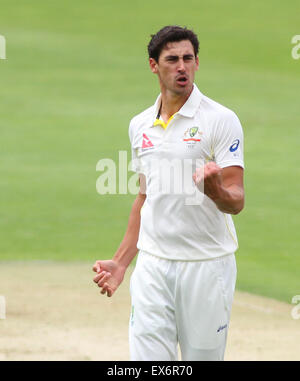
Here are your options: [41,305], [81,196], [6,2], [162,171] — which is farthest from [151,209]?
[6,2]

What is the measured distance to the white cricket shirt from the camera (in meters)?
4.95

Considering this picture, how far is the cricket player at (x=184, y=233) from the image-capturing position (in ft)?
16.3

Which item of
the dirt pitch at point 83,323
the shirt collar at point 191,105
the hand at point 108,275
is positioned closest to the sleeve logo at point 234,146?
the shirt collar at point 191,105

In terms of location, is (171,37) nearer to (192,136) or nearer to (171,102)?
(171,102)

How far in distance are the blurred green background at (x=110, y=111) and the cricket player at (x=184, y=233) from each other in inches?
175

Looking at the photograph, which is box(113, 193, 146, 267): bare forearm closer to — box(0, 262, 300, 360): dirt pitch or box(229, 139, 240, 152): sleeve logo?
box(229, 139, 240, 152): sleeve logo

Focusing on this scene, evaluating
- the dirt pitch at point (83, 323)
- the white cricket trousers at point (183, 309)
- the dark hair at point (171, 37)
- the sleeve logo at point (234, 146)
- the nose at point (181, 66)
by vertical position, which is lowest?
the dirt pitch at point (83, 323)

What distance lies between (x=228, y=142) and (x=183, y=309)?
899 mm

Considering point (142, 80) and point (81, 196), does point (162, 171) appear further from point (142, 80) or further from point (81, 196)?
point (142, 80)

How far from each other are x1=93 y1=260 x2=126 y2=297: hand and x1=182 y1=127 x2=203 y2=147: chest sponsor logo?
866mm

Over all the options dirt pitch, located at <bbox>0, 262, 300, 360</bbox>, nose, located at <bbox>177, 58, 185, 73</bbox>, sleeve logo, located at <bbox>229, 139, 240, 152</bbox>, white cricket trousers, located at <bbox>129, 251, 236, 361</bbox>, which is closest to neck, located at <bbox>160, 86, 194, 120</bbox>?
nose, located at <bbox>177, 58, 185, 73</bbox>

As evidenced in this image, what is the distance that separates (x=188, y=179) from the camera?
499cm

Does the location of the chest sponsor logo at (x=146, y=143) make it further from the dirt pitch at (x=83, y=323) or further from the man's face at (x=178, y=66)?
the dirt pitch at (x=83, y=323)
